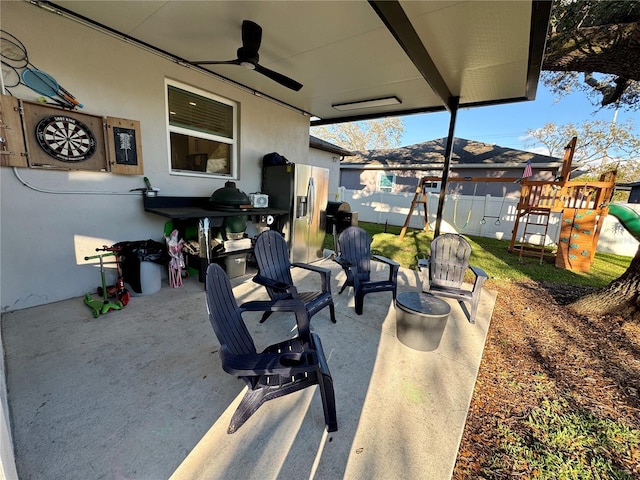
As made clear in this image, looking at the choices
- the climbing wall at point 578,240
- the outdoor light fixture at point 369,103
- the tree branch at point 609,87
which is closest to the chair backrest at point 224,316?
the outdoor light fixture at point 369,103

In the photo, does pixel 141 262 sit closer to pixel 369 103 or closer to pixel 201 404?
pixel 201 404

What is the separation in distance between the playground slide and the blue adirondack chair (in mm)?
6152

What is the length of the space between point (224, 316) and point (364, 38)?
3.27 m

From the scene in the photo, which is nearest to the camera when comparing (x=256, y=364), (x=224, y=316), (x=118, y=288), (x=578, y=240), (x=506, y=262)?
(x=256, y=364)

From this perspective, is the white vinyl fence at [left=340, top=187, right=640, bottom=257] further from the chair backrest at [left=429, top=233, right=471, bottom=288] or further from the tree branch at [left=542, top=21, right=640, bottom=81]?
the tree branch at [left=542, top=21, right=640, bottom=81]

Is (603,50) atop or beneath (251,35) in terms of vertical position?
atop

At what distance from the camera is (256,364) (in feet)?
4.88

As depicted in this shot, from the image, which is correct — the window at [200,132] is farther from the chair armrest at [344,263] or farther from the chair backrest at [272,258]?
the chair armrest at [344,263]

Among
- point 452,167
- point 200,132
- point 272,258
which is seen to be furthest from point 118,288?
point 452,167

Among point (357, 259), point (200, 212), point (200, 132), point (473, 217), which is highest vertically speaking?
point (200, 132)

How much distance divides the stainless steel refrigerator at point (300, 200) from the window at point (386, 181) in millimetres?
9396

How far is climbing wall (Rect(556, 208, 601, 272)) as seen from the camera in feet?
18.3

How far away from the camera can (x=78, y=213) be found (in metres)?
3.15

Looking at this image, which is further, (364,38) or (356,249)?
(356,249)
